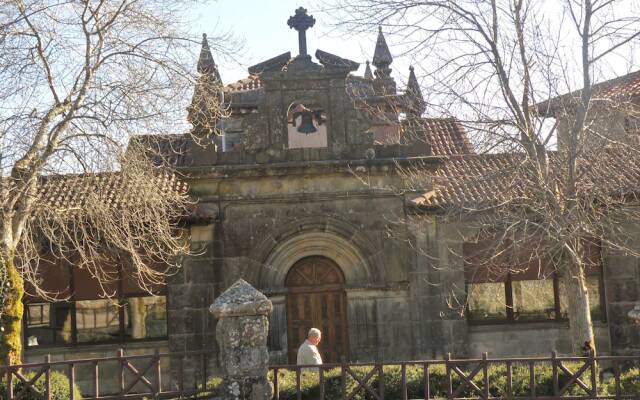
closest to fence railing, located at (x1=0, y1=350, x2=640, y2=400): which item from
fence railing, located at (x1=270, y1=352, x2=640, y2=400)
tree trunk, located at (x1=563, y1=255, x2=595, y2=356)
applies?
fence railing, located at (x1=270, y1=352, x2=640, y2=400)

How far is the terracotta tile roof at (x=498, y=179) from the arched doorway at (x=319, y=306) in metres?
2.22

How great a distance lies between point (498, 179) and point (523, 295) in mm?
3899

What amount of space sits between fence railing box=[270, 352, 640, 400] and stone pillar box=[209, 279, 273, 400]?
0.65 meters

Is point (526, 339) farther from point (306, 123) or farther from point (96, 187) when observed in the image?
point (96, 187)

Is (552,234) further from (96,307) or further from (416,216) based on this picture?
(96,307)

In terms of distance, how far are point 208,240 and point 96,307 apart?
2.69 metres

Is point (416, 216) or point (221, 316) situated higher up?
point (416, 216)

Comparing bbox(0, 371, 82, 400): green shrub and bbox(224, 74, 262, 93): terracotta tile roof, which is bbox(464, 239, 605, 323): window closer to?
bbox(0, 371, 82, 400): green shrub

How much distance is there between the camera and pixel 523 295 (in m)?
17.4

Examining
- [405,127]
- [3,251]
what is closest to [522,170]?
[405,127]

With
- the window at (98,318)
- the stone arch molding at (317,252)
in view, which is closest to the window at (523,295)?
the stone arch molding at (317,252)

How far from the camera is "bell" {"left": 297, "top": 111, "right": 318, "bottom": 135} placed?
16.8 metres

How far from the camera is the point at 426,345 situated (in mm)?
16016

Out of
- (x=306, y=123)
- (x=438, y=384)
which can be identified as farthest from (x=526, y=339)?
(x=306, y=123)
